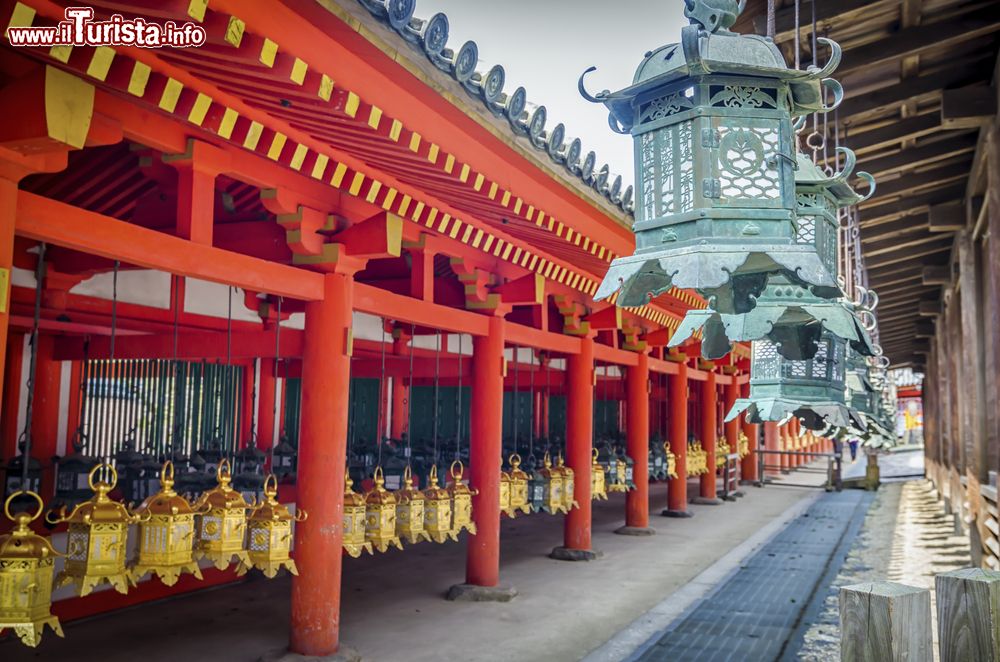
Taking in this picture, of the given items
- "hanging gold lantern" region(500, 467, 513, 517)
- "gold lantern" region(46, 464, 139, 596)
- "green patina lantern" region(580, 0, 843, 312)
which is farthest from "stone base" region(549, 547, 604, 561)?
"green patina lantern" region(580, 0, 843, 312)

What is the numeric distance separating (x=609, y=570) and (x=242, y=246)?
20.5 feet

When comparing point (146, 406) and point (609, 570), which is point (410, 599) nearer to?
point (609, 570)

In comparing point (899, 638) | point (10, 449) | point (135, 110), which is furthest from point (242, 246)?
point (899, 638)

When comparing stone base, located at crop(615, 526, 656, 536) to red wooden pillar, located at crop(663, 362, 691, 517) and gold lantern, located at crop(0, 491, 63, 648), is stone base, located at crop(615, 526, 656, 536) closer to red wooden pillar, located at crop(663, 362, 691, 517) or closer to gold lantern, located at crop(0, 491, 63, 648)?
red wooden pillar, located at crop(663, 362, 691, 517)

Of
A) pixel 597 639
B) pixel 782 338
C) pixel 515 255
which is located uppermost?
pixel 515 255

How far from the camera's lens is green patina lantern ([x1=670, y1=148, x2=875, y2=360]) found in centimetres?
245

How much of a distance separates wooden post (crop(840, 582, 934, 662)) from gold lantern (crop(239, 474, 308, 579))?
3663 mm

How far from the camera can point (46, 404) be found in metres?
7.99

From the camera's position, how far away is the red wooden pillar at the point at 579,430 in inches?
390

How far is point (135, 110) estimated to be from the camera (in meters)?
3.93

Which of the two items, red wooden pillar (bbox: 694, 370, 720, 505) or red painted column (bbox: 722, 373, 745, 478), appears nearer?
red wooden pillar (bbox: 694, 370, 720, 505)

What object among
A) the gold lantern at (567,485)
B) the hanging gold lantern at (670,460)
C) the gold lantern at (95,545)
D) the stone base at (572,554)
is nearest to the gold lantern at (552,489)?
the gold lantern at (567,485)

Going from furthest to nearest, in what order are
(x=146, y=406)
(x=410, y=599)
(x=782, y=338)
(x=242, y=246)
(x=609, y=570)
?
(x=609, y=570) → (x=146, y=406) → (x=410, y=599) → (x=242, y=246) → (x=782, y=338)

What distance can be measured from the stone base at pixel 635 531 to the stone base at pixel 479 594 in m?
4.80
